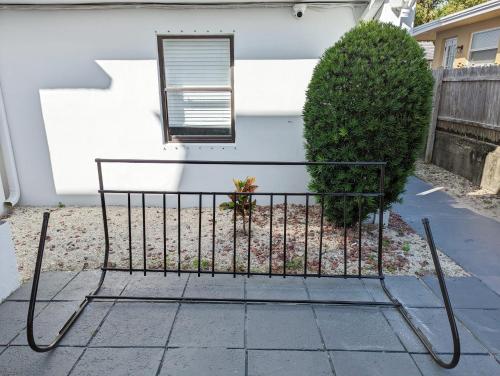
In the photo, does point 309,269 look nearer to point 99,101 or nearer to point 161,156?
point 161,156

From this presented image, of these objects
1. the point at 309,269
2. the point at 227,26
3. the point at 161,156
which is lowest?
the point at 309,269

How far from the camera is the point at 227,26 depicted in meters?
4.43

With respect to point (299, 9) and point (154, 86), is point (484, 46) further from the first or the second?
point (154, 86)

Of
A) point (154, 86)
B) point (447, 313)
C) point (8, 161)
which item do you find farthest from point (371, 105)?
point (8, 161)

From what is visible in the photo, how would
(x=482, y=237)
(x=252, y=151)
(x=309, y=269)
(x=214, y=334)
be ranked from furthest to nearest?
(x=252, y=151), (x=482, y=237), (x=309, y=269), (x=214, y=334)

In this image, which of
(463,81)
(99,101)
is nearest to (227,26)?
(99,101)

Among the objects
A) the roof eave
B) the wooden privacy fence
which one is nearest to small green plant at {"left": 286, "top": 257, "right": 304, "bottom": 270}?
the wooden privacy fence

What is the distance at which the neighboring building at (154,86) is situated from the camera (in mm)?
4395

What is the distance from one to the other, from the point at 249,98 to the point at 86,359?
139 inches

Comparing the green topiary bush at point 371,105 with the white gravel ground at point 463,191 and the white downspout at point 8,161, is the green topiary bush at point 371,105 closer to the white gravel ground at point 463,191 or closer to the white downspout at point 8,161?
the white gravel ground at point 463,191

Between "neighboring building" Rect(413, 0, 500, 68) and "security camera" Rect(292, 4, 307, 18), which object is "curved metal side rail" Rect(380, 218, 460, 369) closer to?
"security camera" Rect(292, 4, 307, 18)

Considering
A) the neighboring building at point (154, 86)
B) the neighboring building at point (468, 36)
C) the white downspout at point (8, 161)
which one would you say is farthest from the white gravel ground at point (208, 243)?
the neighboring building at point (468, 36)

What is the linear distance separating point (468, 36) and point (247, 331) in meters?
11.3

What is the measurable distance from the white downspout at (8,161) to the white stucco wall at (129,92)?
0.08 metres
